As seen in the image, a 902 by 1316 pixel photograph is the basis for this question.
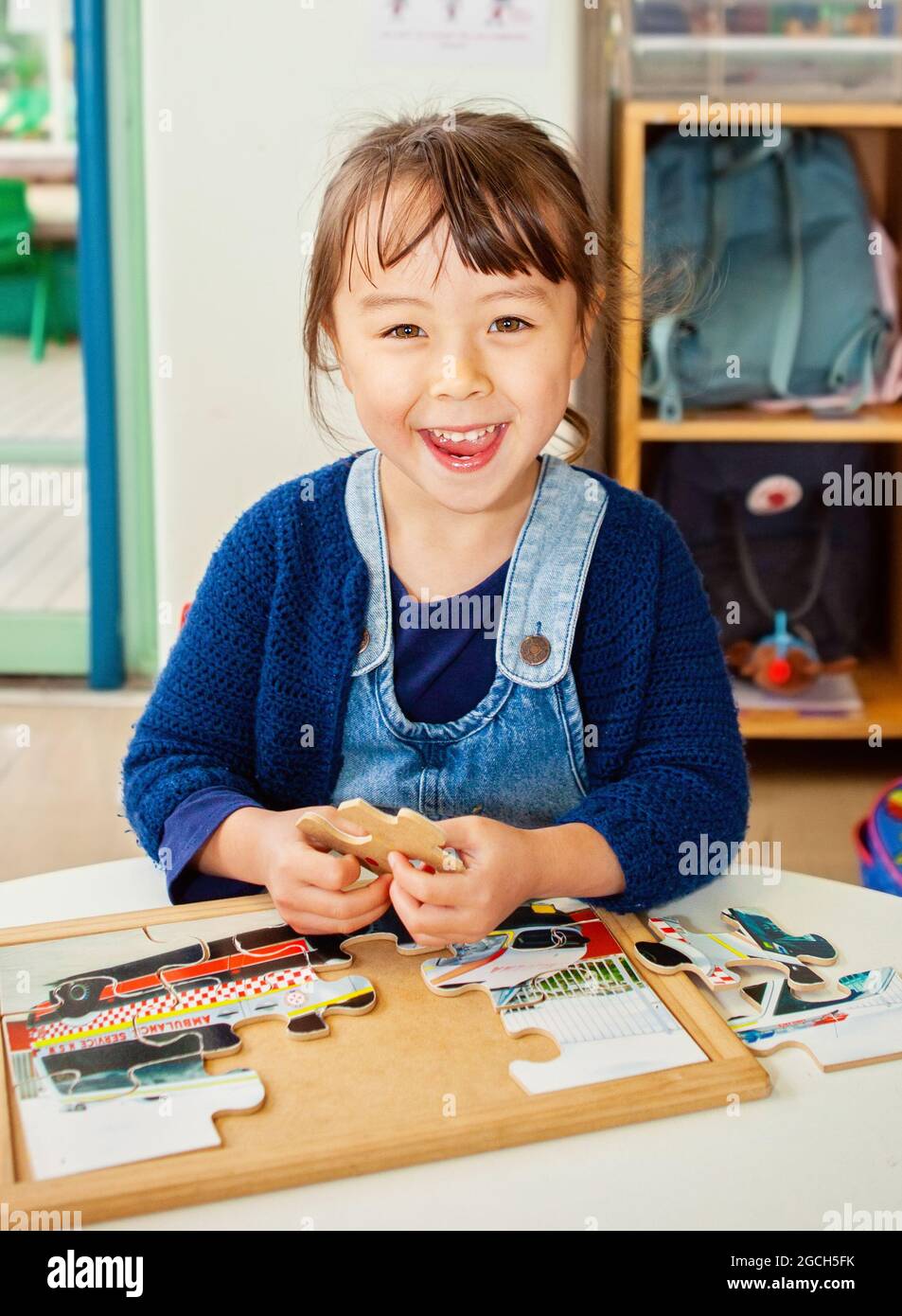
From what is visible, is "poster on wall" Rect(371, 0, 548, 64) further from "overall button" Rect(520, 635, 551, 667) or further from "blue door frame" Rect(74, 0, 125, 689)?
"overall button" Rect(520, 635, 551, 667)

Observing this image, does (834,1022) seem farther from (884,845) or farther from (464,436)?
(884,845)

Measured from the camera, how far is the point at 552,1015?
2.78ft

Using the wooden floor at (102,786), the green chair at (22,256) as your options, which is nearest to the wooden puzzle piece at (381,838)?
the wooden floor at (102,786)

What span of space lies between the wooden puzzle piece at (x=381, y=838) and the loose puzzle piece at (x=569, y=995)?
0.20ft

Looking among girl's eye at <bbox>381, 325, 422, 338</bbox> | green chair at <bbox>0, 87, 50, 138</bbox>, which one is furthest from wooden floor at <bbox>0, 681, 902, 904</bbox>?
girl's eye at <bbox>381, 325, 422, 338</bbox>

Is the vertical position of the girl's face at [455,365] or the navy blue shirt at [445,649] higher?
the girl's face at [455,365]

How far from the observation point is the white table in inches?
27.7

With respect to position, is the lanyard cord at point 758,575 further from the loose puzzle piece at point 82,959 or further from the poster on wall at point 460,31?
the loose puzzle piece at point 82,959

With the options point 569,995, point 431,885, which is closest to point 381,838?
point 431,885

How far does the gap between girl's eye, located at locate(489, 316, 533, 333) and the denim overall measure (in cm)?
17

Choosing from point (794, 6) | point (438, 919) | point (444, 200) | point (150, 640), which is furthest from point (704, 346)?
point (438, 919)

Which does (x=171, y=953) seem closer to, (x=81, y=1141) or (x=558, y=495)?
(x=81, y=1141)

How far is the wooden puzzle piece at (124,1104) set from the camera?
0.72 m

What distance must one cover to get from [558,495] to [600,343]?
3.34 ft
